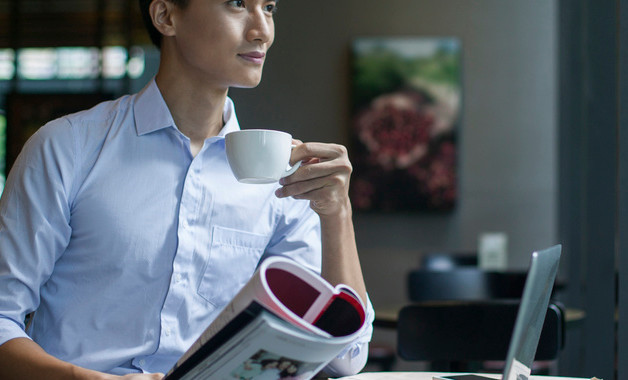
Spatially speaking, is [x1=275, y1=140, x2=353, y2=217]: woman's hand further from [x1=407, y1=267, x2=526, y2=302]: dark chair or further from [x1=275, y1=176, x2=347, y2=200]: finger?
[x1=407, y1=267, x2=526, y2=302]: dark chair

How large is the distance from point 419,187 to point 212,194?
3.34 meters

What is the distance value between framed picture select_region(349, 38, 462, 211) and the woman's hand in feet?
11.1

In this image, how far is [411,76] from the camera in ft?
15.2

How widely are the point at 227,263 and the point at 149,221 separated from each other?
17cm

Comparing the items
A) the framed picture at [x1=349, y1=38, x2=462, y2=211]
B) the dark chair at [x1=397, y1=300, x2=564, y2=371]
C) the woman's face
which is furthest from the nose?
the framed picture at [x1=349, y1=38, x2=462, y2=211]

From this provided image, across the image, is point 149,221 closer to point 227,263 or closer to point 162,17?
point 227,263

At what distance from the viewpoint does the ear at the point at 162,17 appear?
1466 millimetres

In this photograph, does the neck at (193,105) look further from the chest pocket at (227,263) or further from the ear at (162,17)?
the chest pocket at (227,263)

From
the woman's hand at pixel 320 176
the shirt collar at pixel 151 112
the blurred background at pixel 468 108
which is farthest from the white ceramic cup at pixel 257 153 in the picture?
the blurred background at pixel 468 108

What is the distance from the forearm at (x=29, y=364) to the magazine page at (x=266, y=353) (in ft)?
1.13

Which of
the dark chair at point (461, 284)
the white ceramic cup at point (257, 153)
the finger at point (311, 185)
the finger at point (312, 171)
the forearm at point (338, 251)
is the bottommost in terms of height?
the dark chair at point (461, 284)

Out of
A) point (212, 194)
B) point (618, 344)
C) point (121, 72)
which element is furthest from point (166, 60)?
point (121, 72)

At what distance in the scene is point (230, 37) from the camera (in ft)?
4.44

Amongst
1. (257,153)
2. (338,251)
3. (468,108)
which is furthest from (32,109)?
(257,153)
